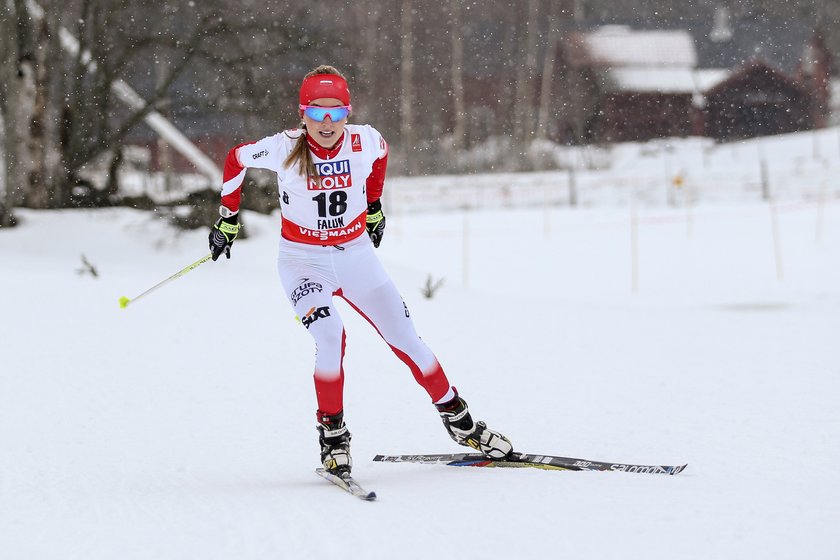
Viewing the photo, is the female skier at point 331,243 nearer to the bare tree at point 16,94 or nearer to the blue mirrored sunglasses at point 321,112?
the blue mirrored sunglasses at point 321,112

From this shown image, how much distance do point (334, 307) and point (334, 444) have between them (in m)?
0.68

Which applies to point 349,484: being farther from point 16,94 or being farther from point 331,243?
point 16,94

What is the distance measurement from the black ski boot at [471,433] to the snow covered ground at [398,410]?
134 millimetres

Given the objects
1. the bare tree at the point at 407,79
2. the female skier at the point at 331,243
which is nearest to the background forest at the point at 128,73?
the female skier at the point at 331,243

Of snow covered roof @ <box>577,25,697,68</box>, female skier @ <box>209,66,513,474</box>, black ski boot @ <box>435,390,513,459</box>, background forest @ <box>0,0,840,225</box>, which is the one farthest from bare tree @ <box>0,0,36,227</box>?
snow covered roof @ <box>577,25,697,68</box>

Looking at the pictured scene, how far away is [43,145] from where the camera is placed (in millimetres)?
13617

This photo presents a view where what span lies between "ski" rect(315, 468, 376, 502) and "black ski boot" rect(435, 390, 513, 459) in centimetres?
60

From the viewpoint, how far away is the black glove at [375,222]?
17.0 feet

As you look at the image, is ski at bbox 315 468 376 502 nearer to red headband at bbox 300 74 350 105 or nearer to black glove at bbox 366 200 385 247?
black glove at bbox 366 200 385 247

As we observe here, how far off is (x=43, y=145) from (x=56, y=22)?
Result: 1.76m

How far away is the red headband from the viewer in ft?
14.8

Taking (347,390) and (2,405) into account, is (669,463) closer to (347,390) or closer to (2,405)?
(347,390)

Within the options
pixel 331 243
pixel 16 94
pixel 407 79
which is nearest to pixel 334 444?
pixel 331 243

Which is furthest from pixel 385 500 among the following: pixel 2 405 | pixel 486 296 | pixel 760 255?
pixel 760 255
